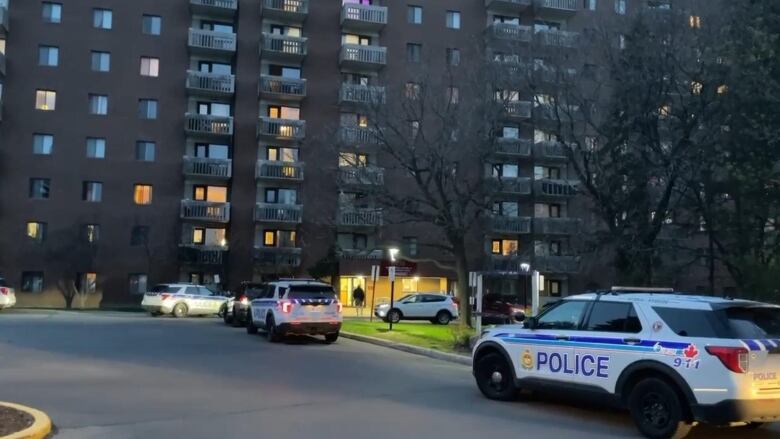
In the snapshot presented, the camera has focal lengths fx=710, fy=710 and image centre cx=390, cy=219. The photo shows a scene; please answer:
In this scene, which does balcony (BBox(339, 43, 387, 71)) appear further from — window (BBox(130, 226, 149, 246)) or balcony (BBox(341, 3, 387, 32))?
window (BBox(130, 226, 149, 246))

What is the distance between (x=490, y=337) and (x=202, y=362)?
6958 mm

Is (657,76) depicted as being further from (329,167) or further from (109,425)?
(109,425)

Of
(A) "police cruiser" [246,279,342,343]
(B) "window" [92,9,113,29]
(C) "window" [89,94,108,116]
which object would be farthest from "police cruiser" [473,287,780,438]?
(B) "window" [92,9,113,29]

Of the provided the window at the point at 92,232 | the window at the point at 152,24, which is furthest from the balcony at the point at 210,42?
the window at the point at 92,232

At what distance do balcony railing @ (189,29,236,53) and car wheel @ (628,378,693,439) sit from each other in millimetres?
43038

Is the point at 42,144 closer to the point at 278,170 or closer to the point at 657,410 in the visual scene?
the point at 278,170

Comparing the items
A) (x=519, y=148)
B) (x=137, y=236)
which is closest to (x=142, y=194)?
(x=137, y=236)

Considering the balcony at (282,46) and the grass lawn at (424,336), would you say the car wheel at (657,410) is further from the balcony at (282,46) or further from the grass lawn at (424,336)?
the balcony at (282,46)

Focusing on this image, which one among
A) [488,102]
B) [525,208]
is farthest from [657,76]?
[525,208]

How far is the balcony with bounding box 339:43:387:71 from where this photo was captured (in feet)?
156

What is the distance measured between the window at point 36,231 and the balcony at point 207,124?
Result: 1083 centimetres

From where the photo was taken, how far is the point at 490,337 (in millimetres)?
11375

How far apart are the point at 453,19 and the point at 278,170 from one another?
16687 millimetres

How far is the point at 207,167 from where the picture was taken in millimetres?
46438
